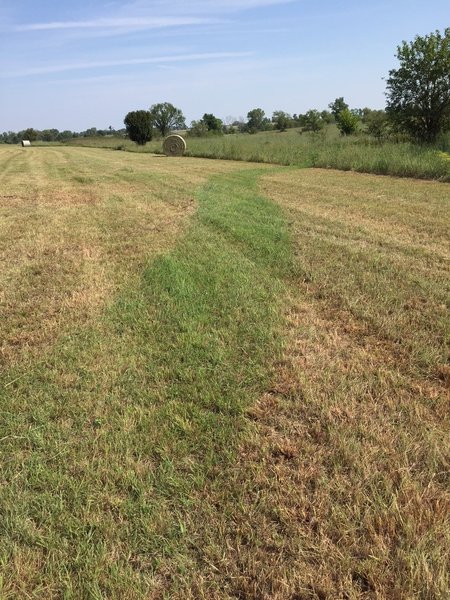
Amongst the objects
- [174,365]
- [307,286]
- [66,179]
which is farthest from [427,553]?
[66,179]

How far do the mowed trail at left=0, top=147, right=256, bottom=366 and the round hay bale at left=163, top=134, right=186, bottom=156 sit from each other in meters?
18.1

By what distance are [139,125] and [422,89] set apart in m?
36.3

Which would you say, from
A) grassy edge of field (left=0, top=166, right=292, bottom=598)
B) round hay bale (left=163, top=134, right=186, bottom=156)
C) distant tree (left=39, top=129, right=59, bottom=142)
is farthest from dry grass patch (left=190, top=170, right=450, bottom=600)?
distant tree (left=39, top=129, right=59, bottom=142)

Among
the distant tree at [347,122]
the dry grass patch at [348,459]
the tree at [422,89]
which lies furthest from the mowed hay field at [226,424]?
the distant tree at [347,122]

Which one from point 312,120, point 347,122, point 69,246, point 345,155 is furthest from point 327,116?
point 69,246

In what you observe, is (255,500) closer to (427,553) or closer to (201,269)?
(427,553)

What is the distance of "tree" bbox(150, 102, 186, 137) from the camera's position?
223 ft

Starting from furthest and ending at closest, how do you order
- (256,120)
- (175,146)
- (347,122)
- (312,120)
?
(256,120) < (312,120) < (347,122) < (175,146)

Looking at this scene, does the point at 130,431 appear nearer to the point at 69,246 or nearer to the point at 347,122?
the point at 69,246

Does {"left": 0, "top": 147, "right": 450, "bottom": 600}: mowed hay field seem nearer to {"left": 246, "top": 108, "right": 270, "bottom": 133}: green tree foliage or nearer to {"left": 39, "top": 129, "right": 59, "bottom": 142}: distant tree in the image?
{"left": 246, "top": 108, "right": 270, "bottom": 133}: green tree foliage

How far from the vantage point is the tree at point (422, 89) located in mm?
17828

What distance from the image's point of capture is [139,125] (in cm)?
4819

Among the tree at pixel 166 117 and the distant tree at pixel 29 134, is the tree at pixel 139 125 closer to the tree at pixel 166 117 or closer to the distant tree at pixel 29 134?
the tree at pixel 166 117

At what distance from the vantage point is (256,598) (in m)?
1.48
